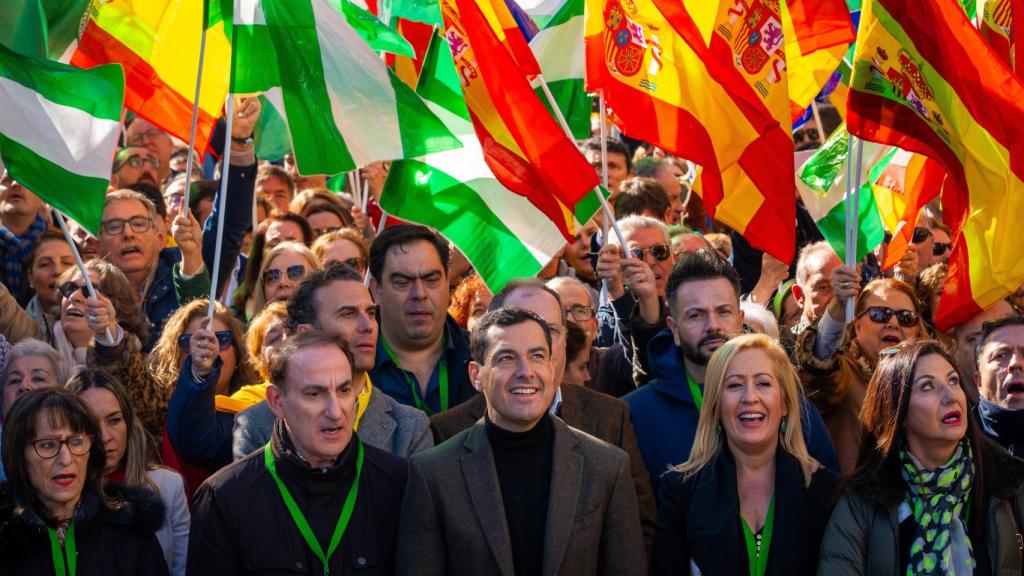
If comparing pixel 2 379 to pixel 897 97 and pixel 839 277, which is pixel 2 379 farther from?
pixel 897 97

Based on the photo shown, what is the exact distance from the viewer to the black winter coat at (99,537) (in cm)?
581

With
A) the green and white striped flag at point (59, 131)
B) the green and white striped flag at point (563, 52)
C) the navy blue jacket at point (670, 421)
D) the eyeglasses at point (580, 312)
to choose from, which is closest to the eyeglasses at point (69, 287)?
the green and white striped flag at point (59, 131)

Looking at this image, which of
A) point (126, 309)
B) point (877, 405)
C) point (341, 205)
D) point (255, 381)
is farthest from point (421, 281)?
point (341, 205)

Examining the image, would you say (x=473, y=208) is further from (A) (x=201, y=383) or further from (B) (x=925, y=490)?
(B) (x=925, y=490)

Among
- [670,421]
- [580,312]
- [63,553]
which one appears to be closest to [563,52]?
[580,312]

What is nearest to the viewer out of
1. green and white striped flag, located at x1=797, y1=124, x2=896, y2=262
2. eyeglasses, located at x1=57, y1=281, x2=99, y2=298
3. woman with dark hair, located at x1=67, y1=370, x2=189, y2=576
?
woman with dark hair, located at x1=67, y1=370, x2=189, y2=576

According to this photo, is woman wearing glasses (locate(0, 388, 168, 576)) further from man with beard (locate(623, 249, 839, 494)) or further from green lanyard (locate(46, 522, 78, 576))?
man with beard (locate(623, 249, 839, 494))

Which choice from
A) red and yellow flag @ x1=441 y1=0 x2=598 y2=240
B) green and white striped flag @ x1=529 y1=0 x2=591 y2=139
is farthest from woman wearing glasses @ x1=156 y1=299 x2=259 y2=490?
green and white striped flag @ x1=529 y1=0 x2=591 y2=139

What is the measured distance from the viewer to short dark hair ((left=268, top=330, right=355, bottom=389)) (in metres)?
5.82

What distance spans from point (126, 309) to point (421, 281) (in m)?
1.77

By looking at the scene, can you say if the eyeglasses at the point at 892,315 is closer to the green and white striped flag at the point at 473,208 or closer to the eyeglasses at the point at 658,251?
the eyeglasses at the point at 658,251

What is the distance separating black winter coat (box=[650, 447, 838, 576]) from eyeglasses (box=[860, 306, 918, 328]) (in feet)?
5.70

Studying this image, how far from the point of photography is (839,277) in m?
7.36

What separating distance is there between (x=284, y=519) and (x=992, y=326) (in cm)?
331
